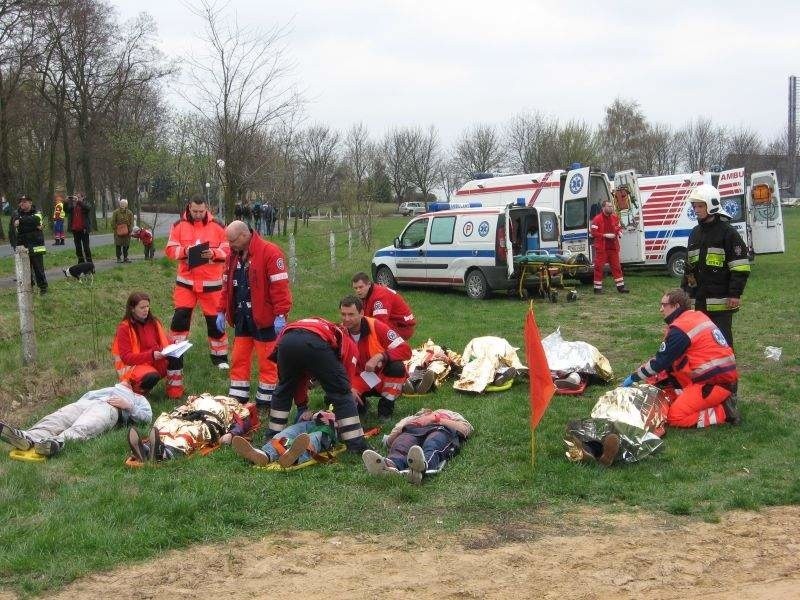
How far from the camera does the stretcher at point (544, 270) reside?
15391 millimetres

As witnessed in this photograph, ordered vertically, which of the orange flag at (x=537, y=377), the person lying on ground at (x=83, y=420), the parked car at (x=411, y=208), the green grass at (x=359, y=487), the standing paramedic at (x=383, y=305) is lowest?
the green grass at (x=359, y=487)

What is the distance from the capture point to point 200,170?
2758cm

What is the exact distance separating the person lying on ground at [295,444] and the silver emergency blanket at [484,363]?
7.00 ft

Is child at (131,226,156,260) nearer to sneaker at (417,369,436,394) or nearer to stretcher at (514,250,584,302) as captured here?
stretcher at (514,250,584,302)

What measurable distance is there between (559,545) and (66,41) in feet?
116

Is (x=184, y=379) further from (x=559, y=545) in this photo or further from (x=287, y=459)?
(x=559, y=545)

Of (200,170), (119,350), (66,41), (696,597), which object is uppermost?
(66,41)

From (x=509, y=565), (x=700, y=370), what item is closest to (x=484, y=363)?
(x=700, y=370)

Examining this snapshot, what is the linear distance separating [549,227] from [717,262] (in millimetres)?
9178

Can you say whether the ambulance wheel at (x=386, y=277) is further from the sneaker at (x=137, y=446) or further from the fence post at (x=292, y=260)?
the sneaker at (x=137, y=446)

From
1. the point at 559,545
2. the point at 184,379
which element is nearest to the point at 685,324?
the point at 559,545

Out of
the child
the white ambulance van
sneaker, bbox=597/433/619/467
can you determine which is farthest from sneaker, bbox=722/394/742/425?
the child

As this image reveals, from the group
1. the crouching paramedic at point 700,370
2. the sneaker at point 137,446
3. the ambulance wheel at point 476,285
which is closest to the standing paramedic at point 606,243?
the ambulance wheel at point 476,285

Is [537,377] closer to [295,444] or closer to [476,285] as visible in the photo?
[295,444]
